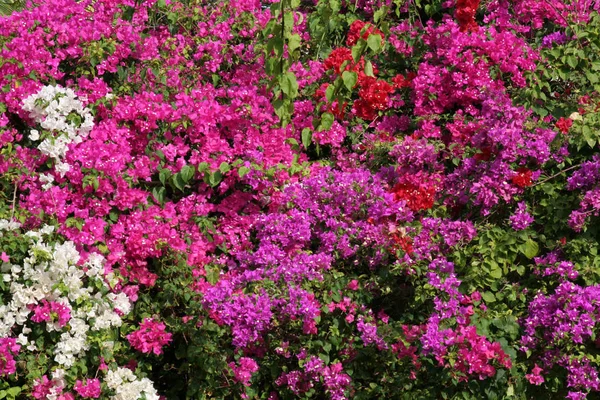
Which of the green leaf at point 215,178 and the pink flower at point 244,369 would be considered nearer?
the pink flower at point 244,369

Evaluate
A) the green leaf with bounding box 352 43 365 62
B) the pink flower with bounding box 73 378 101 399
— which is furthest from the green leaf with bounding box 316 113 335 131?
the pink flower with bounding box 73 378 101 399

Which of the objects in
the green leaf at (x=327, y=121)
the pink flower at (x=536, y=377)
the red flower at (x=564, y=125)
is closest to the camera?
the pink flower at (x=536, y=377)

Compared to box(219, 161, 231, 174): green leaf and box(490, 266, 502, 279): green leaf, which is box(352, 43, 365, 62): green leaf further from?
box(490, 266, 502, 279): green leaf

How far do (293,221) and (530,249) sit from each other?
95cm

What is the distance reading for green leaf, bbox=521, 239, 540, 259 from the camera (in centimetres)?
350

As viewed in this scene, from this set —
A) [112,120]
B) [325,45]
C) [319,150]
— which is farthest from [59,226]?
[325,45]

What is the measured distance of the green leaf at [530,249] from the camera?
3.50 metres

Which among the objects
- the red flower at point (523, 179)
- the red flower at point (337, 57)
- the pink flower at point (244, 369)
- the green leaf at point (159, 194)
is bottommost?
the pink flower at point (244, 369)

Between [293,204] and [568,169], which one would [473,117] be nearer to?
[568,169]

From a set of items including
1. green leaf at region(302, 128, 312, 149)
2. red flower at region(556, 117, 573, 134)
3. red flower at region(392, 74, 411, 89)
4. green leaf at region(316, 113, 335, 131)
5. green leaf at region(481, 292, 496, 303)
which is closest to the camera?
green leaf at region(481, 292, 496, 303)

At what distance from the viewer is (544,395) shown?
341 cm

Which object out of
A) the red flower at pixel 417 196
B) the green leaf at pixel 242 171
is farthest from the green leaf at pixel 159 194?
the red flower at pixel 417 196

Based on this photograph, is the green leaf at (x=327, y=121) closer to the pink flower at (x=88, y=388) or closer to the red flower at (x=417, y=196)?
the red flower at (x=417, y=196)

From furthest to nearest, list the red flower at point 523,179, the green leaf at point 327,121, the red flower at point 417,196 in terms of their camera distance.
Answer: the green leaf at point 327,121 < the red flower at point 417,196 < the red flower at point 523,179
